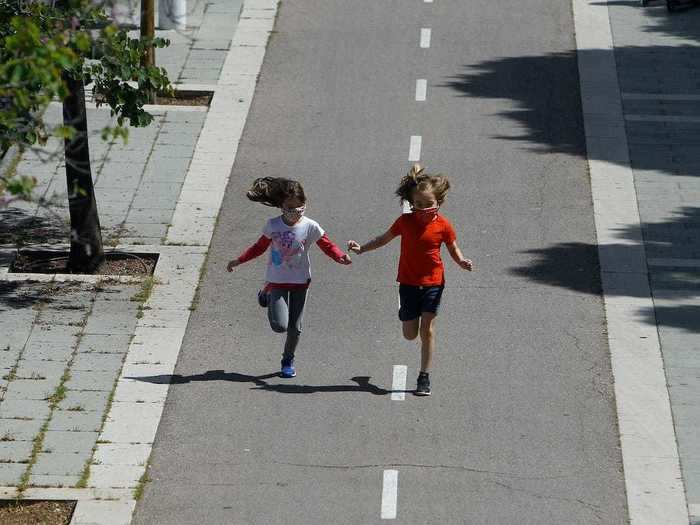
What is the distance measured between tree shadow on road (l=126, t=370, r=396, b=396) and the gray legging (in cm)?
36

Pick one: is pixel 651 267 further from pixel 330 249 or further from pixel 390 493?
pixel 390 493

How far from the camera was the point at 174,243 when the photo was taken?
1382 cm

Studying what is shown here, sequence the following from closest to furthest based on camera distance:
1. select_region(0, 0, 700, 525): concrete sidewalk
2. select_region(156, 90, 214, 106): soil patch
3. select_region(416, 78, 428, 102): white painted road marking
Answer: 1. select_region(0, 0, 700, 525): concrete sidewalk
2. select_region(156, 90, 214, 106): soil patch
3. select_region(416, 78, 428, 102): white painted road marking

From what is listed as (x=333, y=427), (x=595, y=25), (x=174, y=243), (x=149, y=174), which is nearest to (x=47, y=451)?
(x=333, y=427)

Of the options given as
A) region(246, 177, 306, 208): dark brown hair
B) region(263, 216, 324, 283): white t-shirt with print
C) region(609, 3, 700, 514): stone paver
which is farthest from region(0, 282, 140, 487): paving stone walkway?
region(609, 3, 700, 514): stone paver

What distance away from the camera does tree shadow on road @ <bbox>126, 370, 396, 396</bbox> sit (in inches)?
431

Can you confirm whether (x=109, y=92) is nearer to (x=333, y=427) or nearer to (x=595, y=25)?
(x=333, y=427)

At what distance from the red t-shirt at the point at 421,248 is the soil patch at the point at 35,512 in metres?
3.02

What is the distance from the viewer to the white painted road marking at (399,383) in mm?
10827

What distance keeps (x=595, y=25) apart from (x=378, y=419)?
39.9 feet

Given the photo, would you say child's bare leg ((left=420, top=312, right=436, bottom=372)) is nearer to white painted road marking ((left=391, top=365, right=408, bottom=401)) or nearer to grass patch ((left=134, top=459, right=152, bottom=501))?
white painted road marking ((left=391, top=365, right=408, bottom=401))

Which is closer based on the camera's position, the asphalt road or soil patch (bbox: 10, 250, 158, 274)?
the asphalt road

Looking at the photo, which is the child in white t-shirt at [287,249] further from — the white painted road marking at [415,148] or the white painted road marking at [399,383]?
the white painted road marking at [415,148]

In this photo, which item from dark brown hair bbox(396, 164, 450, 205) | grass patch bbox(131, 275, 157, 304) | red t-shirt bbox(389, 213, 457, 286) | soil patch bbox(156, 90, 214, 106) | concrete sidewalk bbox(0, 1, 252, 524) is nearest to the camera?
concrete sidewalk bbox(0, 1, 252, 524)
